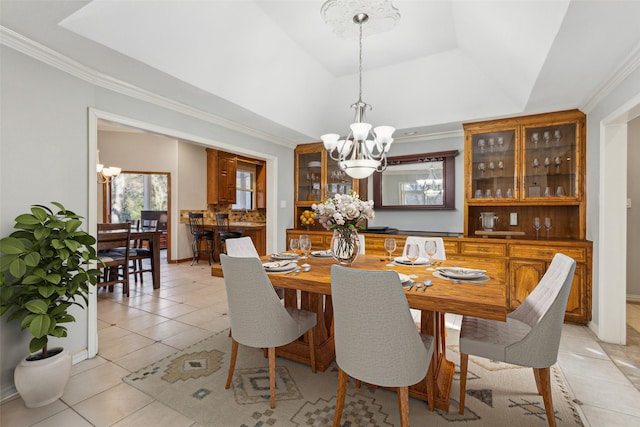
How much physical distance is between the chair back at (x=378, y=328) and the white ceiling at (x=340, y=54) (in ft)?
5.92

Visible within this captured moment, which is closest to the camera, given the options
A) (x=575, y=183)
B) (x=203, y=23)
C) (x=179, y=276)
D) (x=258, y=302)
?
(x=258, y=302)

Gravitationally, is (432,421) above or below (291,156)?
below

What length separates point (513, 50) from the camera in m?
2.49

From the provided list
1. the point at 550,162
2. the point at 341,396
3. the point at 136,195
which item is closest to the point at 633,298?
the point at 550,162

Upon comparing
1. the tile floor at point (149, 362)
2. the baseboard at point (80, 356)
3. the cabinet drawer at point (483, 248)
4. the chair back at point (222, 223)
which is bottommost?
the tile floor at point (149, 362)

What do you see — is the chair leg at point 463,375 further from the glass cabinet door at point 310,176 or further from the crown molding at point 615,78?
the glass cabinet door at point 310,176

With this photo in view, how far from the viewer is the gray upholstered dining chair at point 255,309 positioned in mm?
1840

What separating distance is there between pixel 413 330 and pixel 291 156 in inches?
161

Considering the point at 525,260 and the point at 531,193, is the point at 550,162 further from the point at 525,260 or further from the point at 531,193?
the point at 525,260

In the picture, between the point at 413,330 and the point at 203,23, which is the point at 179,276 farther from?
the point at 413,330

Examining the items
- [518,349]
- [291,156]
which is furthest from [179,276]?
[518,349]

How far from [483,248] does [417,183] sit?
1357mm

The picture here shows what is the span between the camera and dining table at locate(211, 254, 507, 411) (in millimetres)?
1527

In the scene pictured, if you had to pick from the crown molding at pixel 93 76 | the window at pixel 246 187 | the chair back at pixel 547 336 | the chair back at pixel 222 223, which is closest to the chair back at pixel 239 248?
the crown molding at pixel 93 76
